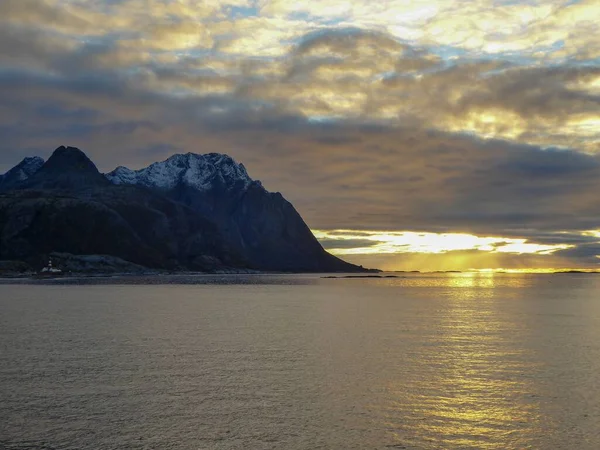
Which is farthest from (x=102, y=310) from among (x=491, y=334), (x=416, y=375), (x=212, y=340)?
(x=416, y=375)

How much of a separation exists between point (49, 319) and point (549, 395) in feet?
304

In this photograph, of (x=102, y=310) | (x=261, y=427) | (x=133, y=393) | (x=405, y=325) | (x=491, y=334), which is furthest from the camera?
(x=102, y=310)

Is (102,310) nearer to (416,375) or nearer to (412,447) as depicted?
(416,375)

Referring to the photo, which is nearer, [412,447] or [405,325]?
[412,447]

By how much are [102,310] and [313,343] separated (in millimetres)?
72133

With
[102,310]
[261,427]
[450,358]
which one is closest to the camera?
[261,427]

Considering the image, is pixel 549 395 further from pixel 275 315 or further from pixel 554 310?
pixel 554 310

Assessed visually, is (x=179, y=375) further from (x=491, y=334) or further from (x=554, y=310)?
(x=554, y=310)

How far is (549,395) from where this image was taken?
4881 centimetres

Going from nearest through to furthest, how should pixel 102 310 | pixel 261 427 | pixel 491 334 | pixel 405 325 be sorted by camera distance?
pixel 261 427 < pixel 491 334 < pixel 405 325 < pixel 102 310

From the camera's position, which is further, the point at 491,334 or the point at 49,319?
the point at 49,319

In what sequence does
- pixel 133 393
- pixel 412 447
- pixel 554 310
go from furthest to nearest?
pixel 554 310, pixel 133 393, pixel 412 447

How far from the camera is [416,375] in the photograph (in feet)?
188

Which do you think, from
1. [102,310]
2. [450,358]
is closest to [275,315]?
[102,310]
